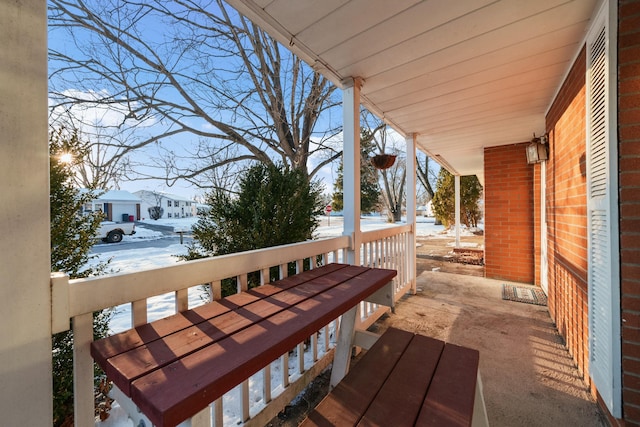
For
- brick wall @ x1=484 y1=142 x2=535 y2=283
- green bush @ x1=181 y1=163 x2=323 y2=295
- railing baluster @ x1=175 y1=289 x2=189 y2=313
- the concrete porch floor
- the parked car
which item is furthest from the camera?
the parked car

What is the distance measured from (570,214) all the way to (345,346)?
216cm

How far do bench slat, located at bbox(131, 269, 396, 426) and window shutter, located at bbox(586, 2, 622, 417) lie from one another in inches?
59.4

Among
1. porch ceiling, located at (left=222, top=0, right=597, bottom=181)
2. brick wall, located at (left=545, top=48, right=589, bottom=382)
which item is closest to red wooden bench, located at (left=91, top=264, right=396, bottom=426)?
porch ceiling, located at (left=222, top=0, right=597, bottom=181)

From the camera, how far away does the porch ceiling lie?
151 centimetres

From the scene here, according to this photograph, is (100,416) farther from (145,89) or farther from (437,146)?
(437,146)

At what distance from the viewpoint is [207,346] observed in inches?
33.0

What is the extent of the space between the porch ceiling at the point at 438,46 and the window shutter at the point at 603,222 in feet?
1.03

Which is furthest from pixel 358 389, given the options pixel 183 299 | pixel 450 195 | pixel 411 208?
pixel 450 195

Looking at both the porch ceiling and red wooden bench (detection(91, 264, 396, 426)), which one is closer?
red wooden bench (detection(91, 264, 396, 426))

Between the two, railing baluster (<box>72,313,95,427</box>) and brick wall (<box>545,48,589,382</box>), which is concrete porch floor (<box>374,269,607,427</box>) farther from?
railing baluster (<box>72,313,95,427</box>)

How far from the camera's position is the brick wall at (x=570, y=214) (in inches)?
75.6

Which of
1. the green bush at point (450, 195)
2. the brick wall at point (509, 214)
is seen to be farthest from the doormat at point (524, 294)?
the green bush at point (450, 195)

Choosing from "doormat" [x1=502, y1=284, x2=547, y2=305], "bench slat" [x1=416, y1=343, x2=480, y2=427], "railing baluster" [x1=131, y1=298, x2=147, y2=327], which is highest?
"railing baluster" [x1=131, y1=298, x2=147, y2=327]

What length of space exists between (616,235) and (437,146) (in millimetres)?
3528
